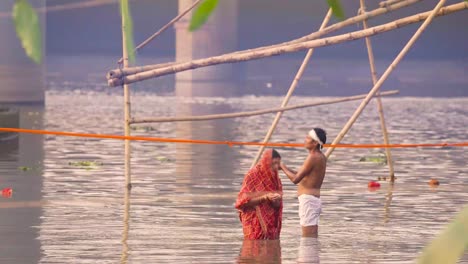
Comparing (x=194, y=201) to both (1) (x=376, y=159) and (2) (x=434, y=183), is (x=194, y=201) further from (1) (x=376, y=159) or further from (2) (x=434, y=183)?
(1) (x=376, y=159)

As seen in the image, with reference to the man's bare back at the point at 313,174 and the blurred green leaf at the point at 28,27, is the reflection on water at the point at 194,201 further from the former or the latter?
the blurred green leaf at the point at 28,27

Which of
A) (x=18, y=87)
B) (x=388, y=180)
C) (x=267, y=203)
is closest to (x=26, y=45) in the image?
(x=267, y=203)

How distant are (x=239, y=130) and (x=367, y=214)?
70.0ft

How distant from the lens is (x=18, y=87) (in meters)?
53.1

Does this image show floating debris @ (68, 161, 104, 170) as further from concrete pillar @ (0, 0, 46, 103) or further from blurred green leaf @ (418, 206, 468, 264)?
concrete pillar @ (0, 0, 46, 103)

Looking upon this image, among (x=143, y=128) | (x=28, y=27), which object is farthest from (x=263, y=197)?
(x=143, y=128)

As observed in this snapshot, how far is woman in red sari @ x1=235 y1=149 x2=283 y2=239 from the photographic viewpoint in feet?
43.7

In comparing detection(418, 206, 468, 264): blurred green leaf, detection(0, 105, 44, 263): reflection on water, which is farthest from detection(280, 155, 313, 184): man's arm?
detection(418, 206, 468, 264): blurred green leaf

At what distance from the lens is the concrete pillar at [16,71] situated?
51.4 m

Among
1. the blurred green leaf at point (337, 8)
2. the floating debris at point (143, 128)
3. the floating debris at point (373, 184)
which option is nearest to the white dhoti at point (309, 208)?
the floating debris at point (373, 184)

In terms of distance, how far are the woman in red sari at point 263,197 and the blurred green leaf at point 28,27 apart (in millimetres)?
10469

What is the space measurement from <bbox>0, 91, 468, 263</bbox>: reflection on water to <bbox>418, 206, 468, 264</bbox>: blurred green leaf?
9.88m

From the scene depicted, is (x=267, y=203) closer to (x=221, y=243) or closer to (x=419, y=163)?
(x=221, y=243)

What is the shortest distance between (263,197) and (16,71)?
39831mm
